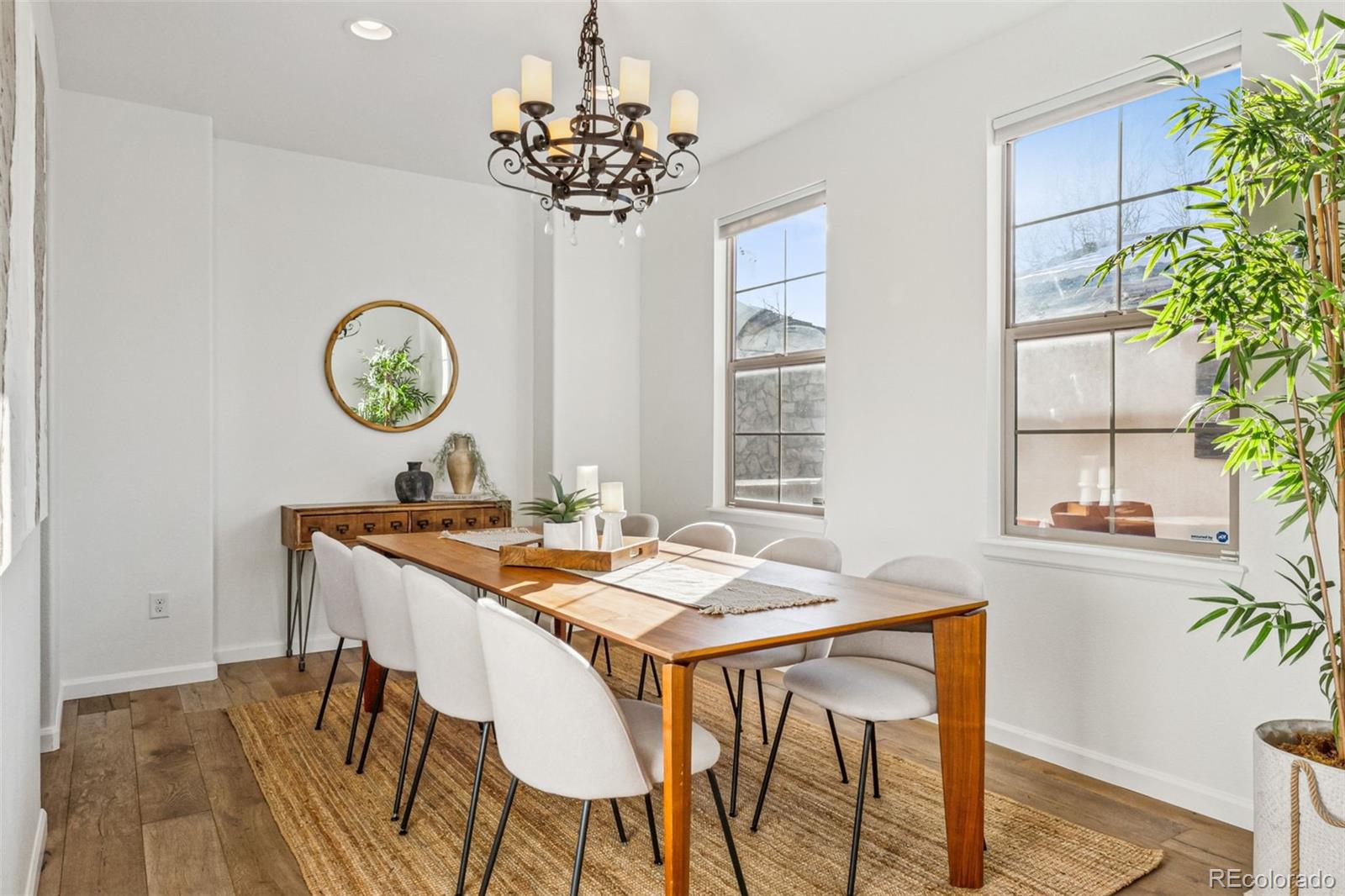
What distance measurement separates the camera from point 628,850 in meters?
2.38

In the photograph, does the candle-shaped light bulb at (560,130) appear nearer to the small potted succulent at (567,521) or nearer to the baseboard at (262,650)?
the small potted succulent at (567,521)

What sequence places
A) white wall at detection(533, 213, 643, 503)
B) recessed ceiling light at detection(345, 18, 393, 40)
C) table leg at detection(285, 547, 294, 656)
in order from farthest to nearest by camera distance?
white wall at detection(533, 213, 643, 503)
table leg at detection(285, 547, 294, 656)
recessed ceiling light at detection(345, 18, 393, 40)

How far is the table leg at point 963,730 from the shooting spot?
2.13 m

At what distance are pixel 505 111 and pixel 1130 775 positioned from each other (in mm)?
2936

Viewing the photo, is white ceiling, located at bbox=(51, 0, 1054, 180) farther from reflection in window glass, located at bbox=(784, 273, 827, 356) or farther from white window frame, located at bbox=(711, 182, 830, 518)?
reflection in window glass, located at bbox=(784, 273, 827, 356)

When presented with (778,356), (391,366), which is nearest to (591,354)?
(391,366)

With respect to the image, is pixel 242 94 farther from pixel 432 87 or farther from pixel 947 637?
pixel 947 637

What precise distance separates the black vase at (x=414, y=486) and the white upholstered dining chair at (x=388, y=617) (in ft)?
6.31

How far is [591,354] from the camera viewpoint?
529 centimetres

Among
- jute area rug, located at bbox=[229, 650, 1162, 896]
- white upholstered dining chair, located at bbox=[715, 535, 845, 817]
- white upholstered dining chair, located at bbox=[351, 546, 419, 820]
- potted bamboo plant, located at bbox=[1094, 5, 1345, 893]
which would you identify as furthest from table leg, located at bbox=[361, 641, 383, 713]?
potted bamboo plant, located at bbox=[1094, 5, 1345, 893]

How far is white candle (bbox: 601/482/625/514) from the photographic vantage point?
111 inches

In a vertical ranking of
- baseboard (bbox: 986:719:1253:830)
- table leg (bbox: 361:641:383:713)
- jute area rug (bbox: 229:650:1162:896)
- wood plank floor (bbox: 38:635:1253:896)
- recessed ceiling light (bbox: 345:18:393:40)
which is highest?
recessed ceiling light (bbox: 345:18:393:40)

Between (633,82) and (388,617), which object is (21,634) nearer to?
(388,617)

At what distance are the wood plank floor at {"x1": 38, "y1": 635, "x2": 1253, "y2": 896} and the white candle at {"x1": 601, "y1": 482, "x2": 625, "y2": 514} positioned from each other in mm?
1191
